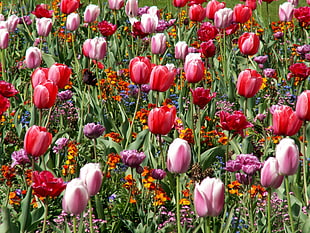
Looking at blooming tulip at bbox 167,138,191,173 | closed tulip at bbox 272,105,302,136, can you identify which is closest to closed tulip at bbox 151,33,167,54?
closed tulip at bbox 272,105,302,136

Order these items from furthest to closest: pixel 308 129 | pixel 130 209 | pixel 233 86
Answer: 1. pixel 233 86
2. pixel 308 129
3. pixel 130 209

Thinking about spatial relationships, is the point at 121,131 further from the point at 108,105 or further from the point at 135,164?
the point at 135,164

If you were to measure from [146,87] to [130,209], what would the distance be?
1315 millimetres

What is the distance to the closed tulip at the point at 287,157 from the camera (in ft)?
6.07

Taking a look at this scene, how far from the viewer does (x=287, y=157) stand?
186 centimetres

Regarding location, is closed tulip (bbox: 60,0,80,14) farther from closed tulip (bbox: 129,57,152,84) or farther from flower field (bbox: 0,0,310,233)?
closed tulip (bbox: 129,57,152,84)

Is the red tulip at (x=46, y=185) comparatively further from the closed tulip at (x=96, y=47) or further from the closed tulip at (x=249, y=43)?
the closed tulip at (x=249, y=43)

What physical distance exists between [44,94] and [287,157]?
4.30 ft

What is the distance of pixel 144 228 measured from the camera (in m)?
2.41

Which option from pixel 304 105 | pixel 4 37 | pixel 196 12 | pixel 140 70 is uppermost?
pixel 196 12

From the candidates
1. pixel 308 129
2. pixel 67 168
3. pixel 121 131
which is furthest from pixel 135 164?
pixel 308 129

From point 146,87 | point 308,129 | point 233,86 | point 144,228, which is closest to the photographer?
point 144,228

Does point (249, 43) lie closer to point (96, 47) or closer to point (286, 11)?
point (96, 47)

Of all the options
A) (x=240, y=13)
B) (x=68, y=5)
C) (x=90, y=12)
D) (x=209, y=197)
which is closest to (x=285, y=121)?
(x=209, y=197)
